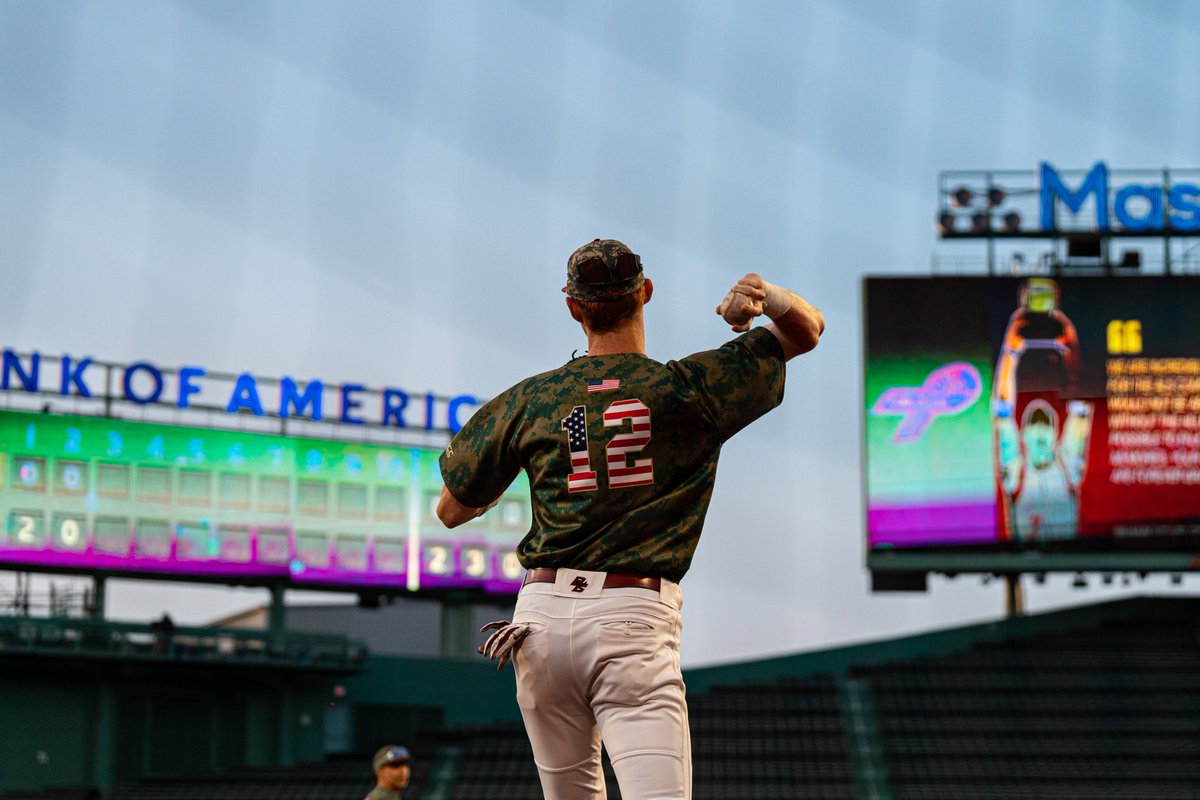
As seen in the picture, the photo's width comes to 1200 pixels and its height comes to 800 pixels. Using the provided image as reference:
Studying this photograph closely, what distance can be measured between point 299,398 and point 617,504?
989 inches

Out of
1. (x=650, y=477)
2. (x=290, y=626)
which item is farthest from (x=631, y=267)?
(x=290, y=626)

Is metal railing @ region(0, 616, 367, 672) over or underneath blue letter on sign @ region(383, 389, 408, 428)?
underneath

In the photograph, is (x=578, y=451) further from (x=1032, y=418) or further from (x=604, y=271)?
(x=1032, y=418)

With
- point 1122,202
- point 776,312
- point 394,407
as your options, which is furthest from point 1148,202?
point 776,312

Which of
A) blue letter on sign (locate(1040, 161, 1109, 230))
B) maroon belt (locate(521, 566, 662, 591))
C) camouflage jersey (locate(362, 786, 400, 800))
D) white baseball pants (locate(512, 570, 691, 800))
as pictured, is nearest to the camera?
white baseball pants (locate(512, 570, 691, 800))

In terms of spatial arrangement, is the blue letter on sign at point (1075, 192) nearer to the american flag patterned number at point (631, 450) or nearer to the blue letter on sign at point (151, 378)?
the blue letter on sign at point (151, 378)

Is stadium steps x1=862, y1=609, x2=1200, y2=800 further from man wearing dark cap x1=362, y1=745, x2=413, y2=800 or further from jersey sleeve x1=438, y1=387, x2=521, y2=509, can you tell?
jersey sleeve x1=438, y1=387, x2=521, y2=509

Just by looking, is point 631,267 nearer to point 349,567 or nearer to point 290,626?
point 349,567

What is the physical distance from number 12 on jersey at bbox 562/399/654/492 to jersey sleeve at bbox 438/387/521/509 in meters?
0.21

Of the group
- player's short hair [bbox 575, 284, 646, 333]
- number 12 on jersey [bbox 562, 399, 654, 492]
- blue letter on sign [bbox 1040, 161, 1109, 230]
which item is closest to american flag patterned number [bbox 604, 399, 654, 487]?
number 12 on jersey [bbox 562, 399, 654, 492]

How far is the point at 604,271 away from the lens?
364 centimetres

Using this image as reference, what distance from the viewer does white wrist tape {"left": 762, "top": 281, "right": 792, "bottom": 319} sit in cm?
358

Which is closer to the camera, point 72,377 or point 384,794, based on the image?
point 384,794

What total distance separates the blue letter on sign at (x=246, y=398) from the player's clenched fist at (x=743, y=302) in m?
24.7
